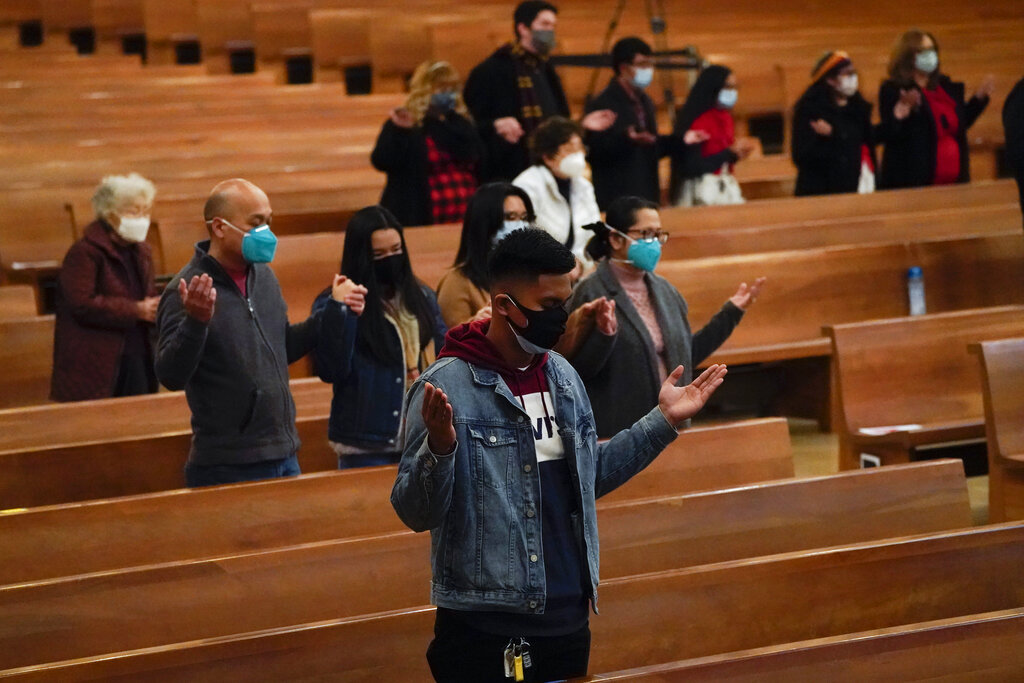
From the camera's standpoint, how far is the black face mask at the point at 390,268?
9.20ft

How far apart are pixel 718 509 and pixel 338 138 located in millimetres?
3666

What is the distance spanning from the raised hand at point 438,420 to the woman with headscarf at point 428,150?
9.06 ft

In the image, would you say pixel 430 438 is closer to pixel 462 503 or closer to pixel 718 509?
pixel 462 503

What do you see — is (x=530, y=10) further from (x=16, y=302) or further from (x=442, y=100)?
(x=16, y=302)

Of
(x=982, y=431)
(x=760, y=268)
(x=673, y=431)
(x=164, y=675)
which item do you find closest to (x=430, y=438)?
(x=673, y=431)

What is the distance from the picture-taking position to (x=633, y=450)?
1.78 metres

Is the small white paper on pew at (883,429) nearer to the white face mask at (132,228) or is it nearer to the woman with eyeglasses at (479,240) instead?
the woman with eyeglasses at (479,240)

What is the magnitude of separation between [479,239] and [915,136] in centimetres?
302

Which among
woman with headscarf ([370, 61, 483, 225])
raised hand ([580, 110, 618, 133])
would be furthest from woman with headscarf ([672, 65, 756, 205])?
woman with headscarf ([370, 61, 483, 225])

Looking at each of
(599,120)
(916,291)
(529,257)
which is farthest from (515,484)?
(916,291)

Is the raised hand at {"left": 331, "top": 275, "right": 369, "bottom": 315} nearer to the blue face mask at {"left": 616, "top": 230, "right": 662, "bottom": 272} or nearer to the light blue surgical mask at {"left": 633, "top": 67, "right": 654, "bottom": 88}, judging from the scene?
the blue face mask at {"left": 616, "top": 230, "right": 662, "bottom": 272}

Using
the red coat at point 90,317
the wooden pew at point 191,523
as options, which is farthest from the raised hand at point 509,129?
the wooden pew at point 191,523

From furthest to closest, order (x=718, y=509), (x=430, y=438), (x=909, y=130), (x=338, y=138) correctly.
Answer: (x=338, y=138) → (x=909, y=130) → (x=718, y=509) → (x=430, y=438)

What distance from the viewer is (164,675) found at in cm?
200
